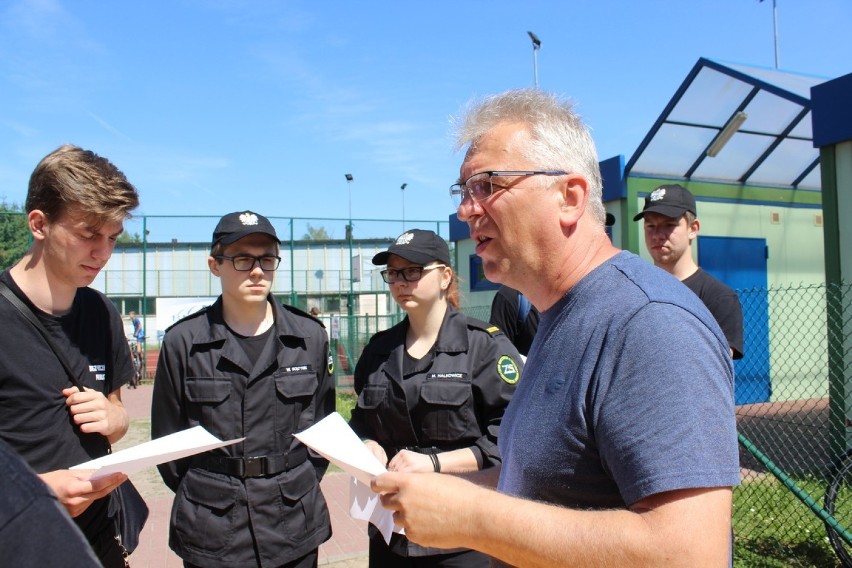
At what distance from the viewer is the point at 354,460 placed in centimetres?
161

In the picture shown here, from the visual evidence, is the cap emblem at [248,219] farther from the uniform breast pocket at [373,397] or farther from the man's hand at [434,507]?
the man's hand at [434,507]

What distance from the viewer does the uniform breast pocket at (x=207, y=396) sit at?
2.83m

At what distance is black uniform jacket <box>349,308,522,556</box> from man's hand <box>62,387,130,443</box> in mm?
1116

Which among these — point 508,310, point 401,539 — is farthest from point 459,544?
point 508,310

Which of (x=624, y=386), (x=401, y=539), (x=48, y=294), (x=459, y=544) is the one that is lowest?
(x=401, y=539)

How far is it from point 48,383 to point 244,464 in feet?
2.93

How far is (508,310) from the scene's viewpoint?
3998 mm

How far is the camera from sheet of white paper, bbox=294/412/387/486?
156 centimetres

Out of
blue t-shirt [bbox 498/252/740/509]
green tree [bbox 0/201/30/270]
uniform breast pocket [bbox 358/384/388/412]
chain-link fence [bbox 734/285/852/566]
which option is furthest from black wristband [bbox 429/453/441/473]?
green tree [bbox 0/201/30/270]

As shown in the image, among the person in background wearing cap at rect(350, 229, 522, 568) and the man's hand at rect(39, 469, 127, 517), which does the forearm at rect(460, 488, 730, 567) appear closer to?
the man's hand at rect(39, 469, 127, 517)

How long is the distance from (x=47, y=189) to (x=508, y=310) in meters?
2.63

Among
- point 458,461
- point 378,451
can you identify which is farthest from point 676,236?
point 378,451

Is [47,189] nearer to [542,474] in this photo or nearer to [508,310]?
[542,474]

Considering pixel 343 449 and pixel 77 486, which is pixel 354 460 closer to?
pixel 343 449
